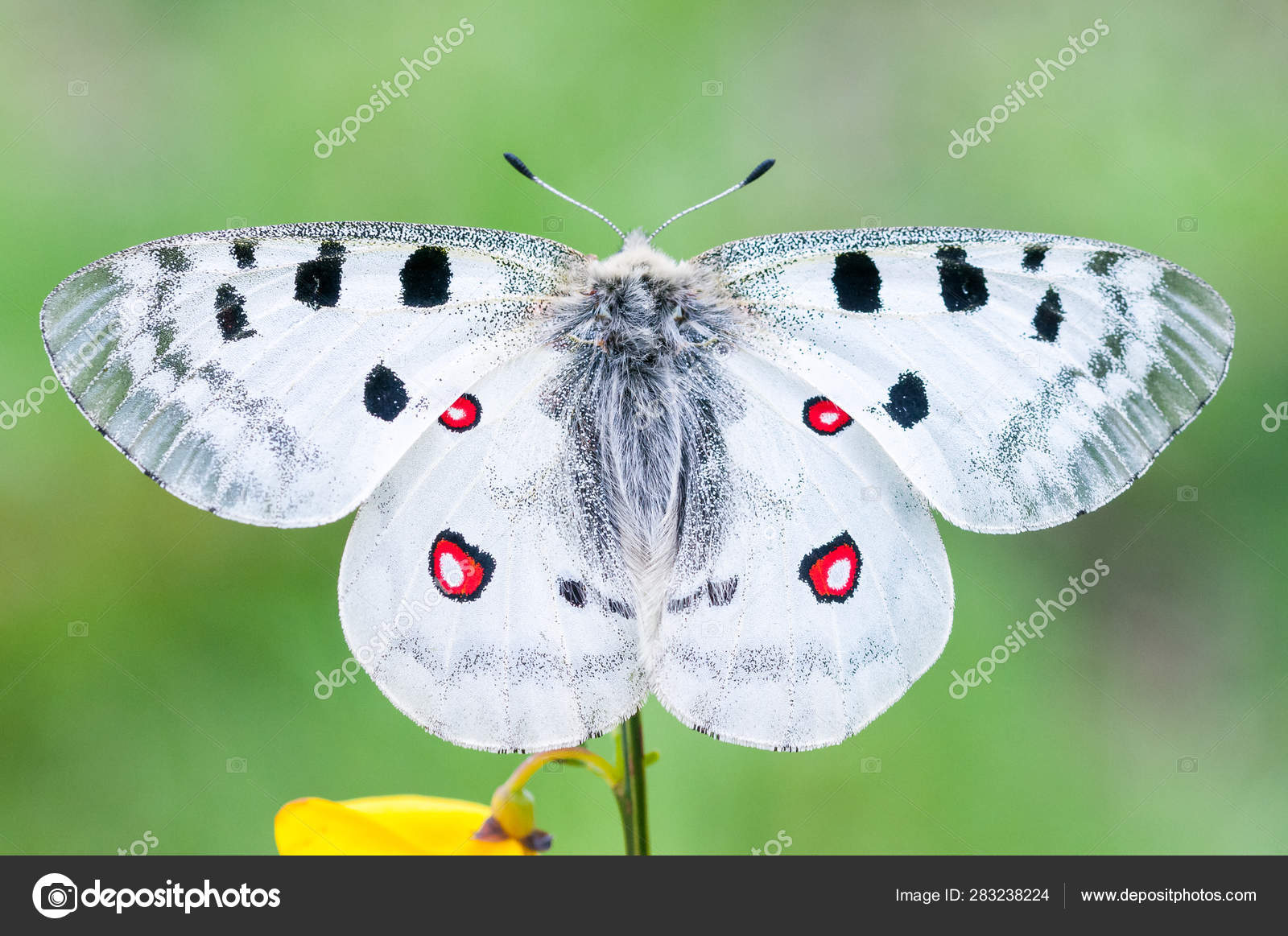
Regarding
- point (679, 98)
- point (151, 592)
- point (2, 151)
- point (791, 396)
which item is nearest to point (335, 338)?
point (791, 396)

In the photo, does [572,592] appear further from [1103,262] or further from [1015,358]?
[1103,262]

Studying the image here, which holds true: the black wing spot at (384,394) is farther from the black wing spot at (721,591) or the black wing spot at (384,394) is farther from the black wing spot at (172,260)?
the black wing spot at (721,591)

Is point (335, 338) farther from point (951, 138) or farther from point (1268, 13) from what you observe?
point (1268, 13)

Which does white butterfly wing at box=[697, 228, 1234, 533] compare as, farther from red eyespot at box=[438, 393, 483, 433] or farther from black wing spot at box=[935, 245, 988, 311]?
red eyespot at box=[438, 393, 483, 433]

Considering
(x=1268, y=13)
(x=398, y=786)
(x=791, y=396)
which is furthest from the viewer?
(x=1268, y=13)

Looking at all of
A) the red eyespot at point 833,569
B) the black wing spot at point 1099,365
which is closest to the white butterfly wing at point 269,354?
the red eyespot at point 833,569

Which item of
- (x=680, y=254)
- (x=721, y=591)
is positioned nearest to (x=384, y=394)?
(x=721, y=591)
